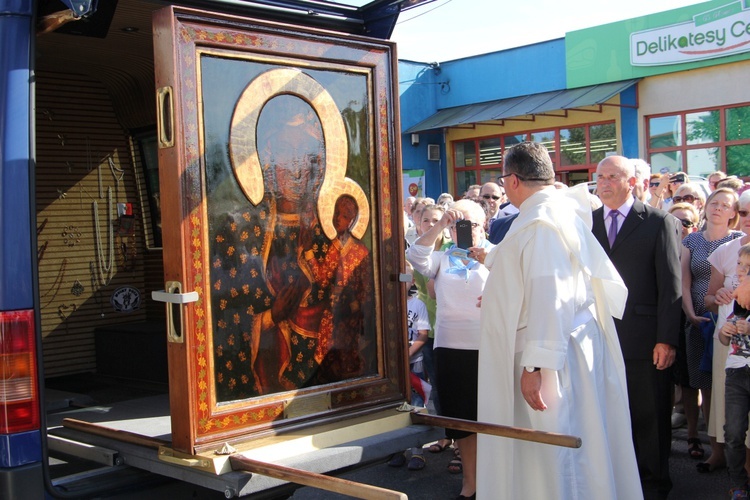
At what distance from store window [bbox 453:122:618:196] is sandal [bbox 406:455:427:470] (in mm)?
14815

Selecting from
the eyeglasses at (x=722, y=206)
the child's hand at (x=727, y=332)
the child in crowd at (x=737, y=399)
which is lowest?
the child in crowd at (x=737, y=399)

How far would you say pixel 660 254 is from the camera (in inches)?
199

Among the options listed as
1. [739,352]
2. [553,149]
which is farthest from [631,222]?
[553,149]

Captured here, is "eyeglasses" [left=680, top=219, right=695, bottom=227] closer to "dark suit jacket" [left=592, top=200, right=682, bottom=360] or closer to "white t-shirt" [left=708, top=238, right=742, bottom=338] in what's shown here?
"white t-shirt" [left=708, top=238, right=742, bottom=338]

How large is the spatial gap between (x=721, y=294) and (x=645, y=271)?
71 cm

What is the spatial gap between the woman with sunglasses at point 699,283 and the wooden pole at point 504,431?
2815mm

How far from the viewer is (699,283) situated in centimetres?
604

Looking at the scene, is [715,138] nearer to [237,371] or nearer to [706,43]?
[706,43]

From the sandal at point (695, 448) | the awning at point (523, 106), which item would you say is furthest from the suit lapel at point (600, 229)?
the awning at point (523, 106)

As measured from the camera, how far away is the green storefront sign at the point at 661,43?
1719cm

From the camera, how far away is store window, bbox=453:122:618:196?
20125mm

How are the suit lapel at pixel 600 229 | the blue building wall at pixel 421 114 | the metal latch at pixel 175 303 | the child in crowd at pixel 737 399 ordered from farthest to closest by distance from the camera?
1. the blue building wall at pixel 421 114
2. the suit lapel at pixel 600 229
3. the child in crowd at pixel 737 399
4. the metal latch at pixel 175 303

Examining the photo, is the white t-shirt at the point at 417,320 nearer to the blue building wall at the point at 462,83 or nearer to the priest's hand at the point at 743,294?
the priest's hand at the point at 743,294

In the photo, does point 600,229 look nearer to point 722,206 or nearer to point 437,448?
point 722,206
